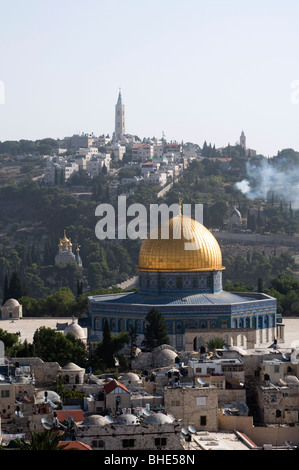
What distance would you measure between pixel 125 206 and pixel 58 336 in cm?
6831

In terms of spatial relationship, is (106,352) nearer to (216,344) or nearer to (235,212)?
(216,344)

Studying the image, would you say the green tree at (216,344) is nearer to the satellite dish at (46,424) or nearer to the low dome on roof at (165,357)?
the low dome on roof at (165,357)

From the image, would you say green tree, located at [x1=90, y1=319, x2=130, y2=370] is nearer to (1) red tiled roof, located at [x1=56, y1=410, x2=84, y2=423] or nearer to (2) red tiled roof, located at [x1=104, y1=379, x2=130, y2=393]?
(2) red tiled roof, located at [x1=104, y1=379, x2=130, y2=393]

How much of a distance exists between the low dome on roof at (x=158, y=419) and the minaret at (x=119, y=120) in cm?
14602

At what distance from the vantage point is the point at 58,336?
46.0 meters

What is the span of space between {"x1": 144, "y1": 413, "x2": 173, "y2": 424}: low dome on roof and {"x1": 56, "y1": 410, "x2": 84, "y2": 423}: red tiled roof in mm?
2197

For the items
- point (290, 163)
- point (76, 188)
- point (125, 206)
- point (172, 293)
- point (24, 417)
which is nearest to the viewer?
point (24, 417)

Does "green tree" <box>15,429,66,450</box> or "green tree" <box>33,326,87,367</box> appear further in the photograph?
"green tree" <box>33,326,87,367</box>

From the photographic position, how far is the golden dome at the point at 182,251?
52281 mm

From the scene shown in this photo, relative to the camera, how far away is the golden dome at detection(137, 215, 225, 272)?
5228 centimetres

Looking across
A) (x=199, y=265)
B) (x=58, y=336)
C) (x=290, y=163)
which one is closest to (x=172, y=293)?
(x=199, y=265)

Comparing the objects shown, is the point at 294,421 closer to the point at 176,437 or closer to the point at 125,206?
the point at 176,437

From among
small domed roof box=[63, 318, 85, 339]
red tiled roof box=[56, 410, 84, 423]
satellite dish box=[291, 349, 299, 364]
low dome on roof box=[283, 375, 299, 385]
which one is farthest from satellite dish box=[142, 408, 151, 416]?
small domed roof box=[63, 318, 85, 339]

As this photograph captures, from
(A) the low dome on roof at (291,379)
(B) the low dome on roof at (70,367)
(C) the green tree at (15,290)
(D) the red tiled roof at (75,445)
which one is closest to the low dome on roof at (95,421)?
(D) the red tiled roof at (75,445)
